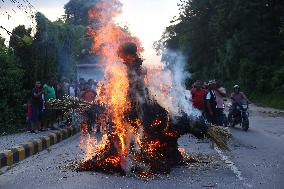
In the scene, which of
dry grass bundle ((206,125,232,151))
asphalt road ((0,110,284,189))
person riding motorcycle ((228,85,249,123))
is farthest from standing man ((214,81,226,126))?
dry grass bundle ((206,125,232,151))

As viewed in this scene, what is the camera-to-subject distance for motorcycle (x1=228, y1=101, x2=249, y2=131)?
20.0 m

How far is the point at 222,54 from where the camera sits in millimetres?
55719

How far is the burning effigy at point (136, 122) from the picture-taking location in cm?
1006

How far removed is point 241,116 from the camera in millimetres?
20266

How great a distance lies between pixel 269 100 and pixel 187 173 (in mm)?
33597

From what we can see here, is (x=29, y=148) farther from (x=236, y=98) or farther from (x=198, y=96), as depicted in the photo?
(x=236, y=98)

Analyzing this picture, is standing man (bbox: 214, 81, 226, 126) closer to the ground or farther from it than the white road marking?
farther from it

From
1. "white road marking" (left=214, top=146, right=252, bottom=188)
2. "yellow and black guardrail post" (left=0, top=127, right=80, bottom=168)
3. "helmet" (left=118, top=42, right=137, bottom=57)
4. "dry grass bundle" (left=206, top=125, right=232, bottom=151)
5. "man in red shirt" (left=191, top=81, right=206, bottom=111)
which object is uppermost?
"helmet" (left=118, top=42, right=137, bottom=57)

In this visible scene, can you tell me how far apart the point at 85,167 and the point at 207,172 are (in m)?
2.36

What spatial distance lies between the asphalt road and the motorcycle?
5.20 meters

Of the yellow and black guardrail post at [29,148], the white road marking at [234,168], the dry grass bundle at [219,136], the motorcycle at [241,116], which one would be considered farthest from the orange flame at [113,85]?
the motorcycle at [241,116]

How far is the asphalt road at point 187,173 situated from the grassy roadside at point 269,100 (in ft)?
77.6

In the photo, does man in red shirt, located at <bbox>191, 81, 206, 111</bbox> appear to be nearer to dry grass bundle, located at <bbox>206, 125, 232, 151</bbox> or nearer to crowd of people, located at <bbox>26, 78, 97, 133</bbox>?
crowd of people, located at <bbox>26, 78, 97, 133</bbox>

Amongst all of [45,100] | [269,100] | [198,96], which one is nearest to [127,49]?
[198,96]
